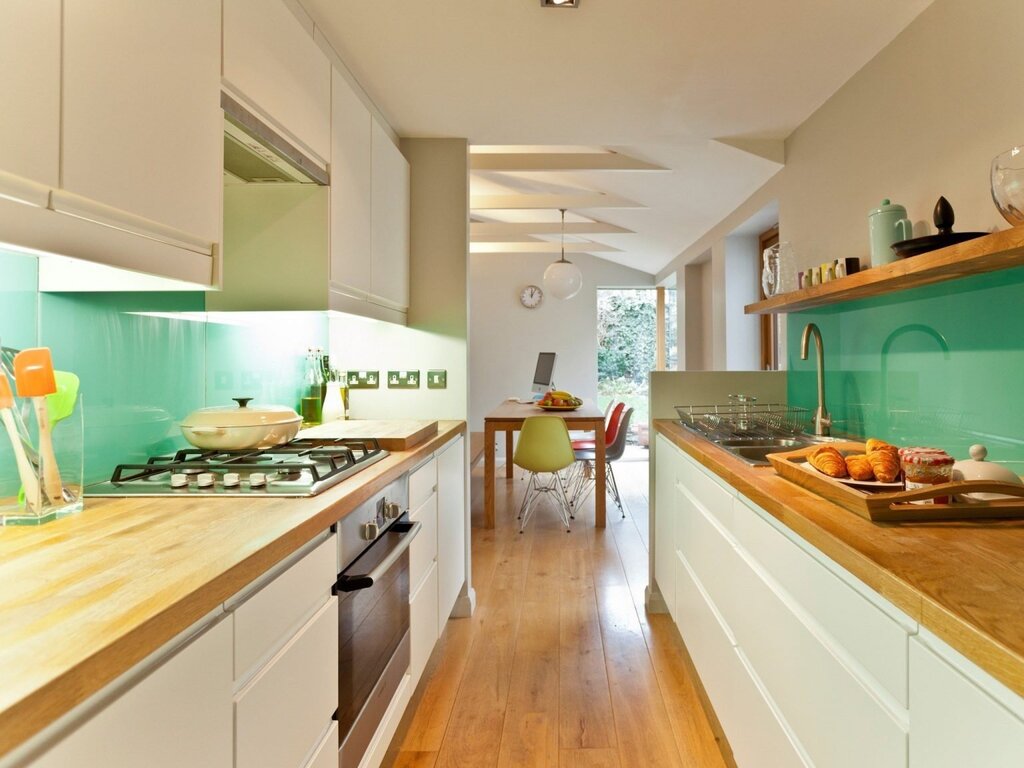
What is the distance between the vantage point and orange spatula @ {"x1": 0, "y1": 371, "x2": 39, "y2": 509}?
1145 mm

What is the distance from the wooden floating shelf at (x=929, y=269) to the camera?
1334 mm

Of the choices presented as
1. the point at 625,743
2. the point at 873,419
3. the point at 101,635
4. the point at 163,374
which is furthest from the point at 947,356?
the point at 163,374

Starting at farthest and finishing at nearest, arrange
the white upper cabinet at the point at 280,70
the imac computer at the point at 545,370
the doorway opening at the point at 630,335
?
the doorway opening at the point at 630,335, the imac computer at the point at 545,370, the white upper cabinet at the point at 280,70

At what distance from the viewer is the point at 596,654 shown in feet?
8.71

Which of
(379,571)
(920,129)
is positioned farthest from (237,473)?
(920,129)

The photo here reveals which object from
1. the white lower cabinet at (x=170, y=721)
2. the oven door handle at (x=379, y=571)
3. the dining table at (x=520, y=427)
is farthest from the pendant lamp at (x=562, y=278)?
the white lower cabinet at (x=170, y=721)

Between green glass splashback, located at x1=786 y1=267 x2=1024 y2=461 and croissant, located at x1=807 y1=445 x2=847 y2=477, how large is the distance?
0.56 meters

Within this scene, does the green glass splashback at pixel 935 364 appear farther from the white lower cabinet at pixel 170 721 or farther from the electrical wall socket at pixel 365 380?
the electrical wall socket at pixel 365 380

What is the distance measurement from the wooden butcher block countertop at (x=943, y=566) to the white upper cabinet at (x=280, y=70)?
5.09 ft

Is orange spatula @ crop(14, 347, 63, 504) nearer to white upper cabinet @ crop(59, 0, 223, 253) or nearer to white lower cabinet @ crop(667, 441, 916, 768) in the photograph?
white upper cabinet @ crop(59, 0, 223, 253)

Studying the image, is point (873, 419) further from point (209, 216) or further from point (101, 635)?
point (101, 635)

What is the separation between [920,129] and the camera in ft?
6.88

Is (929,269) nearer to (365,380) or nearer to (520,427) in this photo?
(365,380)

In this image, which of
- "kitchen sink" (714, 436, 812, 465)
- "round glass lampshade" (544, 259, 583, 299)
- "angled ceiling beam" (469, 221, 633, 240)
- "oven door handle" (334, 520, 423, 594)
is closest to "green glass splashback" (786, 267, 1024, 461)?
"kitchen sink" (714, 436, 812, 465)
